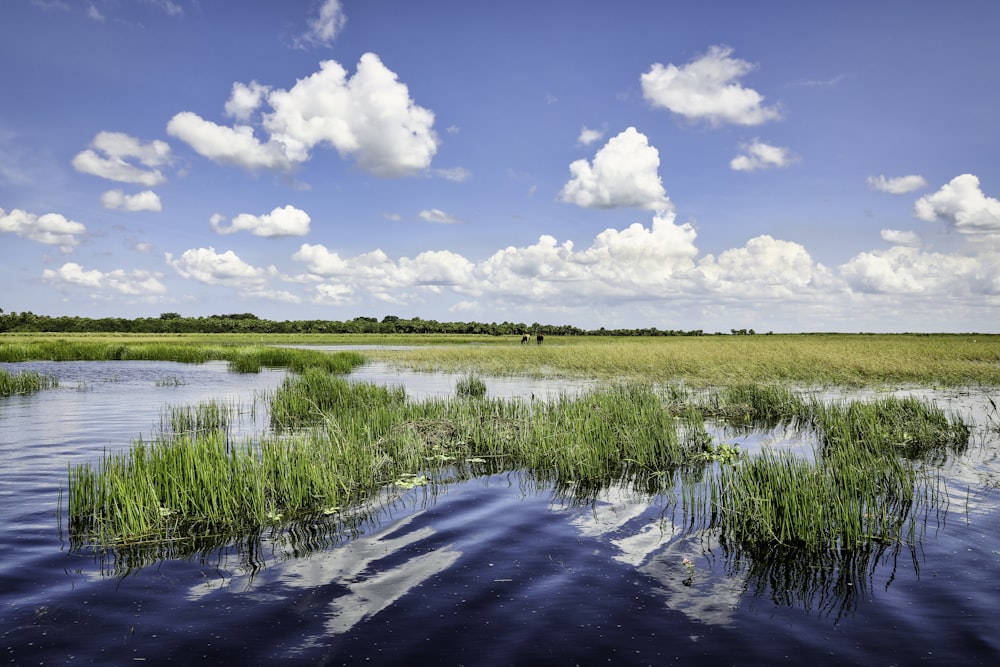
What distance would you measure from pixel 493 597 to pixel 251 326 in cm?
16330

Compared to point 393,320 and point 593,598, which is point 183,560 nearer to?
point 593,598

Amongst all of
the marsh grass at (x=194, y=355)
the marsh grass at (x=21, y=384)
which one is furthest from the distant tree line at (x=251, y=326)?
the marsh grass at (x=21, y=384)

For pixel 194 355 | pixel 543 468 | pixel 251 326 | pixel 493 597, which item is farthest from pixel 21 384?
pixel 251 326

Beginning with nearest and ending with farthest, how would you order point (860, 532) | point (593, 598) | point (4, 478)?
point (593, 598) < point (860, 532) < point (4, 478)

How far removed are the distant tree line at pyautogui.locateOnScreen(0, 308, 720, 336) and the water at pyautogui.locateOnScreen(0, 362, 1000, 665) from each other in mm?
109041

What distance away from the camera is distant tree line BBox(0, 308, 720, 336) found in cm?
13612

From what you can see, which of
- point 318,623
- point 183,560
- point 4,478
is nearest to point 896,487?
point 318,623

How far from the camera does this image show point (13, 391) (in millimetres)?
29312

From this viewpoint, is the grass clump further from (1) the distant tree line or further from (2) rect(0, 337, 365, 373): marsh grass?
(1) the distant tree line

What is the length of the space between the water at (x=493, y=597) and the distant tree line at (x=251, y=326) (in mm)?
109041

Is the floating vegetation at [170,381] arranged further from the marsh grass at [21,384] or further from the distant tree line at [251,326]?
the distant tree line at [251,326]

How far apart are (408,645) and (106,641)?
3.15 meters

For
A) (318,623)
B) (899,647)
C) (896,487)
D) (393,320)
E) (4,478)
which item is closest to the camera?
(899,647)

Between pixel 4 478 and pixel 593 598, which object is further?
pixel 4 478
